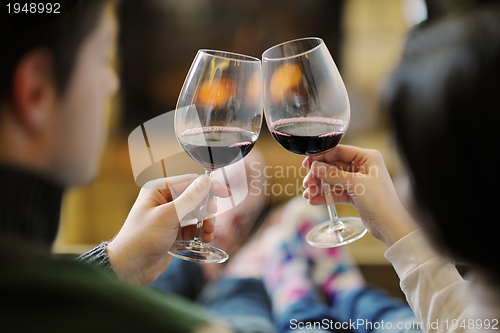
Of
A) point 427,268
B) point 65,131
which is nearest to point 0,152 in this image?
point 65,131

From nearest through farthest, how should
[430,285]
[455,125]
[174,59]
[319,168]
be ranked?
[455,125] → [430,285] → [319,168] → [174,59]

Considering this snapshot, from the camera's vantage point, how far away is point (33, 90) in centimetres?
30

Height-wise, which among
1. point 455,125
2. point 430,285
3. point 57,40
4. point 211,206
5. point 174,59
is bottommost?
point 430,285

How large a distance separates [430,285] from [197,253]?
306mm

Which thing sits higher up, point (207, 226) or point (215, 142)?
point (215, 142)

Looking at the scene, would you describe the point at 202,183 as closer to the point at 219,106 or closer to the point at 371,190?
the point at 219,106

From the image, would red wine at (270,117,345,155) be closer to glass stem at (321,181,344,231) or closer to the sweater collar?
glass stem at (321,181,344,231)

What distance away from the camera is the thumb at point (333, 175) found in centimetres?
55

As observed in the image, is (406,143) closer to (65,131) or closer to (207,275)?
(65,131)

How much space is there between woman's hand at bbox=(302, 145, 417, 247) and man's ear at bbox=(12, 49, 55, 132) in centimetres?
38

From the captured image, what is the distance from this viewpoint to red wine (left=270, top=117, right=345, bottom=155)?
52 centimetres

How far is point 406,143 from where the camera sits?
0.31m

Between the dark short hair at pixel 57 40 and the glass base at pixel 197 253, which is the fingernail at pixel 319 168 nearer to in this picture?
the glass base at pixel 197 253

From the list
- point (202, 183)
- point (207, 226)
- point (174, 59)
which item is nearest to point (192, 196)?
point (202, 183)
